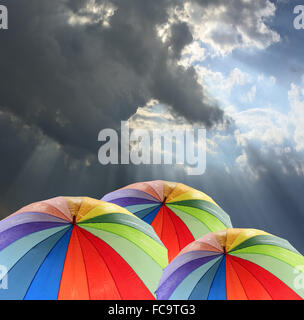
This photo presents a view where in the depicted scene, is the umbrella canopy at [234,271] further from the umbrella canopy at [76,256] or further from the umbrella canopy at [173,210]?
the umbrella canopy at [173,210]

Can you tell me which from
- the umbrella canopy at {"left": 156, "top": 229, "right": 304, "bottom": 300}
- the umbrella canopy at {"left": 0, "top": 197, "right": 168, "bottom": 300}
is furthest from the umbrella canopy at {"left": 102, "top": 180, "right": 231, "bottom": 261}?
the umbrella canopy at {"left": 156, "top": 229, "right": 304, "bottom": 300}

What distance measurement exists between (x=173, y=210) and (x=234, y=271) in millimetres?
6575

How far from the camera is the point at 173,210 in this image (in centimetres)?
1608

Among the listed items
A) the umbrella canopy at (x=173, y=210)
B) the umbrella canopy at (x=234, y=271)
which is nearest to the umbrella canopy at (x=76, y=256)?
the umbrella canopy at (x=234, y=271)

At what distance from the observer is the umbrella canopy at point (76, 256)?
9641mm

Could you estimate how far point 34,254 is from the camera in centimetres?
998

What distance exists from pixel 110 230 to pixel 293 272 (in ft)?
17.0

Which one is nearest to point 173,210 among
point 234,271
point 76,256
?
point 234,271

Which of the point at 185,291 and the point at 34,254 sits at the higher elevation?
the point at 34,254

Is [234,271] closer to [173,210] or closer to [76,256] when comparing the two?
[76,256]

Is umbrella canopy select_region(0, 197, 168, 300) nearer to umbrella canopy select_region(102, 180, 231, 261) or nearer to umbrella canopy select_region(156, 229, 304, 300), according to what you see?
umbrella canopy select_region(156, 229, 304, 300)

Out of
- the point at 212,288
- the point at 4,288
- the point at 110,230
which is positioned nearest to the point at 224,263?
the point at 212,288
